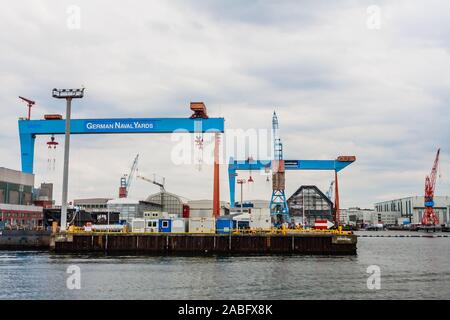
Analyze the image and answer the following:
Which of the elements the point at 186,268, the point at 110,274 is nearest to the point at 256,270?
the point at 186,268

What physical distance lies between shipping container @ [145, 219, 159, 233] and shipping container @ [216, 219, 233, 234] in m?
7.99

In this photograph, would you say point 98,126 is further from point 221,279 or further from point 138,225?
point 221,279

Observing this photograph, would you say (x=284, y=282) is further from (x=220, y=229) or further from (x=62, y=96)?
(x=62, y=96)

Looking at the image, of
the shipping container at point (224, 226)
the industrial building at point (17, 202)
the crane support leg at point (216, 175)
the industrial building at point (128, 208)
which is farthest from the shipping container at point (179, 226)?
the industrial building at point (128, 208)

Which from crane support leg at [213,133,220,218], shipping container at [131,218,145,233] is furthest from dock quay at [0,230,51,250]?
crane support leg at [213,133,220,218]

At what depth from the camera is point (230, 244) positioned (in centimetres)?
5881

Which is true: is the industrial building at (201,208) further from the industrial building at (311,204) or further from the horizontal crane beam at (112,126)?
the horizontal crane beam at (112,126)

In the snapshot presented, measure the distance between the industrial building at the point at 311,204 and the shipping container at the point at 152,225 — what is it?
108 metres

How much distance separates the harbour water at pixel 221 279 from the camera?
29.8 metres

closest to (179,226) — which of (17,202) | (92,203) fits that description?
(17,202)

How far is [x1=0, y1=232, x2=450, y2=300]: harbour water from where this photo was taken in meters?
29.8

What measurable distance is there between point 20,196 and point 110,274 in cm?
6222

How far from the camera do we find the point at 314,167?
111m
